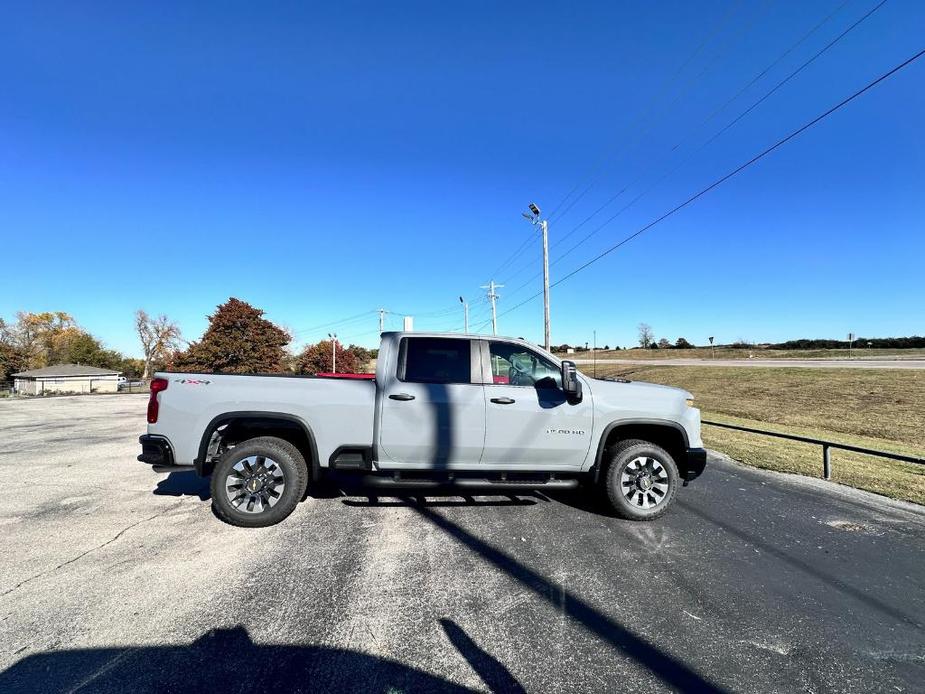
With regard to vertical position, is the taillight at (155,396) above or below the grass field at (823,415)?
above

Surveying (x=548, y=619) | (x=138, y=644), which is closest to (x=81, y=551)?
(x=138, y=644)

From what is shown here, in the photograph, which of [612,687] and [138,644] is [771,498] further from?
[138,644]

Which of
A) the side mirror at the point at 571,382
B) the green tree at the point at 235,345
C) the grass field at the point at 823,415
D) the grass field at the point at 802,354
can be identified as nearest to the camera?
the side mirror at the point at 571,382

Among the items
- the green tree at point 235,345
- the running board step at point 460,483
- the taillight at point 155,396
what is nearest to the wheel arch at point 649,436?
the running board step at point 460,483

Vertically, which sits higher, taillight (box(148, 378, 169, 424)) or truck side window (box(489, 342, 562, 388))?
truck side window (box(489, 342, 562, 388))

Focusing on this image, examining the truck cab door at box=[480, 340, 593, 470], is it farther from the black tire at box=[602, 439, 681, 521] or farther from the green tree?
the green tree

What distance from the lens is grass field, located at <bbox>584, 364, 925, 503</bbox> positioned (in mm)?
7246

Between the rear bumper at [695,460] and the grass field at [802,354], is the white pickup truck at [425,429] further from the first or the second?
the grass field at [802,354]

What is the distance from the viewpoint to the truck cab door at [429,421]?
4.29 m

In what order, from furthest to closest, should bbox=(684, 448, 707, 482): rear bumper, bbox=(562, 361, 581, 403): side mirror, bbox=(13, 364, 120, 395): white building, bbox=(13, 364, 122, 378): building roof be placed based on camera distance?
bbox=(13, 364, 122, 378): building roof → bbox=(13, 364, 120, 395): white building → bbox=(684, 448, 707, 482): rear bumper → bbox=(562, 361, 581, 403): side mirror

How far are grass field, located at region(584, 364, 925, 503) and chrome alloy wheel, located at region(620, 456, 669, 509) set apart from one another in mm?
3669

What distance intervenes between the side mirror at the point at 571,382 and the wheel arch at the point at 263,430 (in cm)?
260

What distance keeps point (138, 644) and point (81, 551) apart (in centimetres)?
184

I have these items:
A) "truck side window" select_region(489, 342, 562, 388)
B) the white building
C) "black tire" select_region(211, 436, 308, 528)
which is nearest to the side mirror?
"truck side window" select_region(489, 342, 562, 388)
